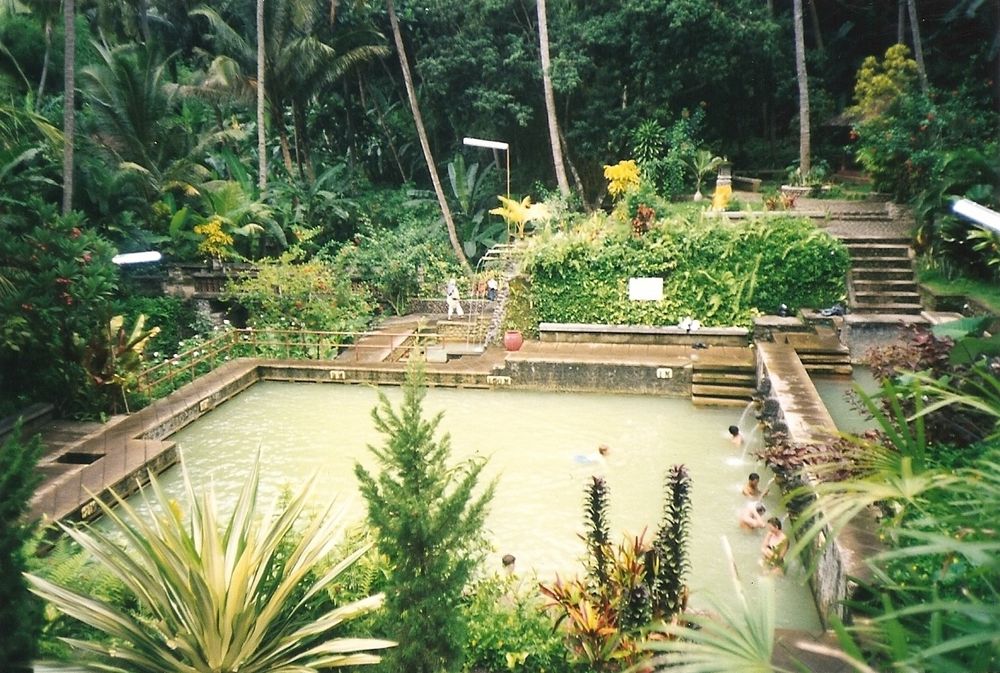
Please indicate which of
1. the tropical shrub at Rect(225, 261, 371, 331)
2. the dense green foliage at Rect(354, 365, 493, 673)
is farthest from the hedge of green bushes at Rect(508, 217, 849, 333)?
the dense green foliage at Rect(354, 365, 493, 673)

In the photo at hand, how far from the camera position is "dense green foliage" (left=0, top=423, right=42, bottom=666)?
294 cm

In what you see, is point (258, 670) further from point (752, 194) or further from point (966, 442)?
point (752, 194)

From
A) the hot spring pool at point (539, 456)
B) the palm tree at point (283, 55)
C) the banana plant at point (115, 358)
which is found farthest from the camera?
the palm tree at point (283, 55)

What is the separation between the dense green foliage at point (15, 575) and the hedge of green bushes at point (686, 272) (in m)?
10.4

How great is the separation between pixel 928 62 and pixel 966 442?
18.5 meters

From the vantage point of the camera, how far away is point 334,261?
687 inches

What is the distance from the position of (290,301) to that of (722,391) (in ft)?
28.8

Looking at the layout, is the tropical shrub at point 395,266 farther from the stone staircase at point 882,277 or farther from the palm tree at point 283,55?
the stone staircase at point 882,277

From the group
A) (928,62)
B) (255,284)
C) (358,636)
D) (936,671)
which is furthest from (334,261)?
(928,62)

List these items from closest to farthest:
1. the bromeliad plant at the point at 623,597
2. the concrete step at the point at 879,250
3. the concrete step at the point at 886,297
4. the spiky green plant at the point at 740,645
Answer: the spiky green plant at the point at 740,645 → the bromeliad plant at the point at 623,597 → the concrete step at the point at 886,297 → the concrete step at the point at 879,250

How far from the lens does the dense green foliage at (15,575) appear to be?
9.64 feet

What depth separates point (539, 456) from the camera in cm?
869

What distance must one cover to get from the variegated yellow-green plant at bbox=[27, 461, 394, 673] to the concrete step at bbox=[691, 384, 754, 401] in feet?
26.1

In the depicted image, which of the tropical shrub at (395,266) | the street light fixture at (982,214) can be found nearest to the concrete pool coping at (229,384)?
the tropical shrub at (395,266)
